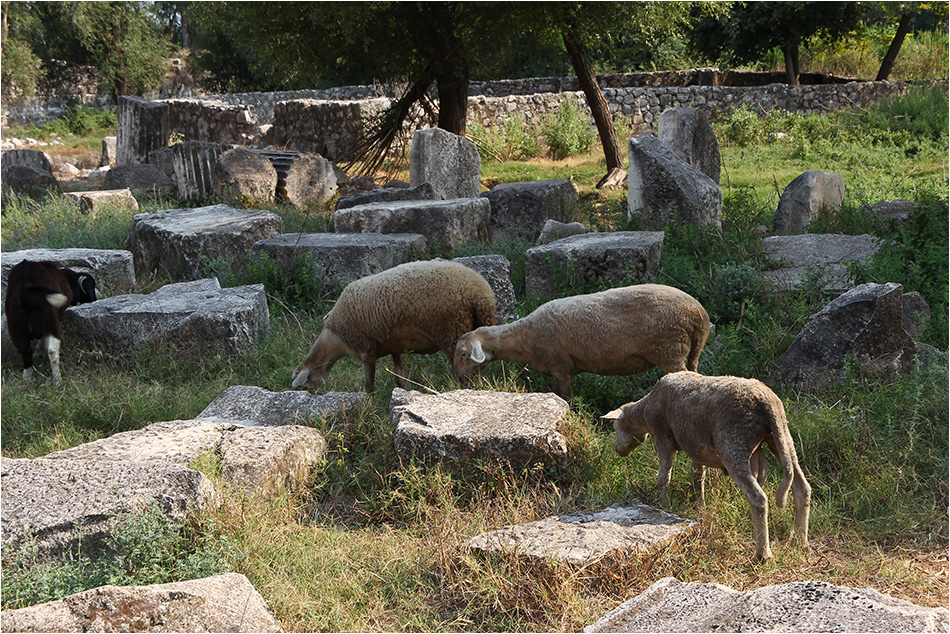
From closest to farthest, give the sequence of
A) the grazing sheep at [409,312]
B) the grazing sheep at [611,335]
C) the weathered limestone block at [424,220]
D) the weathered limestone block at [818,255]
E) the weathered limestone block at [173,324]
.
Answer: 1. the grazing sheep at [611,335]
2. the grazing sheep at [409,312]
3. the weathered limestone block at [173,324]
4. the weathered limestone block at [818,255]
5. the weathered limestone block at [424,220]

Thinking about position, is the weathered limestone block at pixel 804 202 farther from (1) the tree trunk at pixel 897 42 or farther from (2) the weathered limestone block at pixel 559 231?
(1) the tree trunk at pixel 897 42

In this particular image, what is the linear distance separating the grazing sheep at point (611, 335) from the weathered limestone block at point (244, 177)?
8.58 m

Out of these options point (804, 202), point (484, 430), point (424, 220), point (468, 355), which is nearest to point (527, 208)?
point (424, 220)

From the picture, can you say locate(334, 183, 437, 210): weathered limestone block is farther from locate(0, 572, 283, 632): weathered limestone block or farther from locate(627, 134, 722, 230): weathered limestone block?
locate(0, 572, 283, 632): weathered limestone block

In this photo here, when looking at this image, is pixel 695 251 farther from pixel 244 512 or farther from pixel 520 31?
pixel 520 31

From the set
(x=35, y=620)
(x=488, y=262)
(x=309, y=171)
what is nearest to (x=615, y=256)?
(x=488, y=262)

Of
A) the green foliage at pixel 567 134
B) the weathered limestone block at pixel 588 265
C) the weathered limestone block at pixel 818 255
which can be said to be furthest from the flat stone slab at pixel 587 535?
the green foliage at pixel 567 134

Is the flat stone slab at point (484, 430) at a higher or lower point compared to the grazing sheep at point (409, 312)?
lower

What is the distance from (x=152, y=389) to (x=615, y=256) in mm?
4063

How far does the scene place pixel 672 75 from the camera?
1052 inches

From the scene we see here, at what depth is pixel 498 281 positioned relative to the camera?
777cm

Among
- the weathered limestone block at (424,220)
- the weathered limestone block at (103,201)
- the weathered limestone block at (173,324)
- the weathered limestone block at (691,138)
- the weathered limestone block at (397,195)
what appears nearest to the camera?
the weathered limestone block at (173,324)

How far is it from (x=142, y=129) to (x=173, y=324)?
12.8 metres

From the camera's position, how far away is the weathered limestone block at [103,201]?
13281mm
